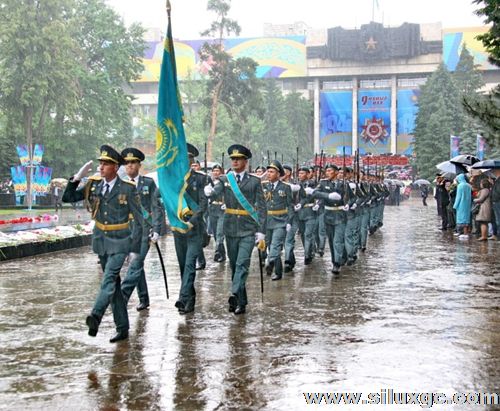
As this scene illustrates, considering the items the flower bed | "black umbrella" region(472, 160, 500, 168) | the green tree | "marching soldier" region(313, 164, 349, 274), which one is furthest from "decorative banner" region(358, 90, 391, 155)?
"marching soldier" region(313, 164, 349, 274)

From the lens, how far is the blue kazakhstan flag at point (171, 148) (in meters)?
9.40

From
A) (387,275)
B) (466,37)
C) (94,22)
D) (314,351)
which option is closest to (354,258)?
(387,275)

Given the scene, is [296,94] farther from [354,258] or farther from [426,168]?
[354,258]

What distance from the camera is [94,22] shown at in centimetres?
5253

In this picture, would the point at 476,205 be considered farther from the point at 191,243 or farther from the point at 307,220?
the point at 191,243

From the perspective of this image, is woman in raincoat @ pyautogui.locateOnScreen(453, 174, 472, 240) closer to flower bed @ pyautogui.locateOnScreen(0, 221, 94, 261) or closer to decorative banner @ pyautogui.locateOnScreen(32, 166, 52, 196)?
flower bed @ pyautogui.locateOnScreen(0, 221, 94, 261)

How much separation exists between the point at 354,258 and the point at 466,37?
98.0 meters

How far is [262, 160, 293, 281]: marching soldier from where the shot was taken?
1248cm

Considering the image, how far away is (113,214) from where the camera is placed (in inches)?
311

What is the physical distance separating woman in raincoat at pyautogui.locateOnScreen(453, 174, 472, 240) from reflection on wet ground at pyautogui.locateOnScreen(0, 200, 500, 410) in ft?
30.5

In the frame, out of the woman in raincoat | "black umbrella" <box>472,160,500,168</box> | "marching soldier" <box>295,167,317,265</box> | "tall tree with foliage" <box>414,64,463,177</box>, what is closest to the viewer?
"marching soldier" <box>295,167,317,265</box>

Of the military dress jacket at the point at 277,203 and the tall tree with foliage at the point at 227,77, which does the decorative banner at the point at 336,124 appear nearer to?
the tall tree with foliage at the point at 227,77

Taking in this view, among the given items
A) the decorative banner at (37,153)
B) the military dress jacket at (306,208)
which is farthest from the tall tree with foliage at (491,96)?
the decorative banner at (37,153)

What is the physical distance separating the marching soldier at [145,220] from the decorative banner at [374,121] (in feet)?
313
